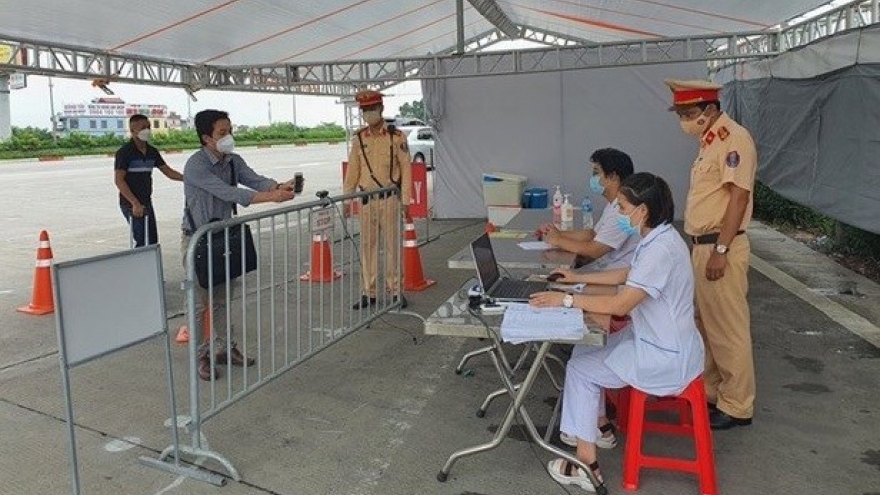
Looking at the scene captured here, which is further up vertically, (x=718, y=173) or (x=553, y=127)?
(x=553, y=127)

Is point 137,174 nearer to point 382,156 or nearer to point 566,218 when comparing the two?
point 382,156

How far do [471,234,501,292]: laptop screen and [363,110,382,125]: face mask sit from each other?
257cm

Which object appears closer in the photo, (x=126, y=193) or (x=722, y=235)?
(x=722, y=235)

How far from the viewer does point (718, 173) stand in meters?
3.21

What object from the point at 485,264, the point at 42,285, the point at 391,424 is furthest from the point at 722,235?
the point at 42,285

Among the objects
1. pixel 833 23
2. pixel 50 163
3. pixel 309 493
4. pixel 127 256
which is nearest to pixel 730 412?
pixel 309 493

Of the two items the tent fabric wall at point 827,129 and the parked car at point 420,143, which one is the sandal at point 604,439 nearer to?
the tent fabric wall at point 827,129

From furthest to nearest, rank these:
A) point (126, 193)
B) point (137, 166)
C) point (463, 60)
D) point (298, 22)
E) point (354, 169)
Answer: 1. point (463, 60)
2. point (298, 22)
3. point (137, 166)
4. point (126, 193)
5. point (354, 169)

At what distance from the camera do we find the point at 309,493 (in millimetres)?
2787

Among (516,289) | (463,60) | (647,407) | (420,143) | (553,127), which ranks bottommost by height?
(647,407)

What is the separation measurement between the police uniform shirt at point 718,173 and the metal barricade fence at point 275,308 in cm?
204

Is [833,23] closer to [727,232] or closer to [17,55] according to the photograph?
[727,232]

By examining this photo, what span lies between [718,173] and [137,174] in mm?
5042

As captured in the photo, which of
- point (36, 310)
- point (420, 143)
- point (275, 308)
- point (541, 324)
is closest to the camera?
point (541, 324)
